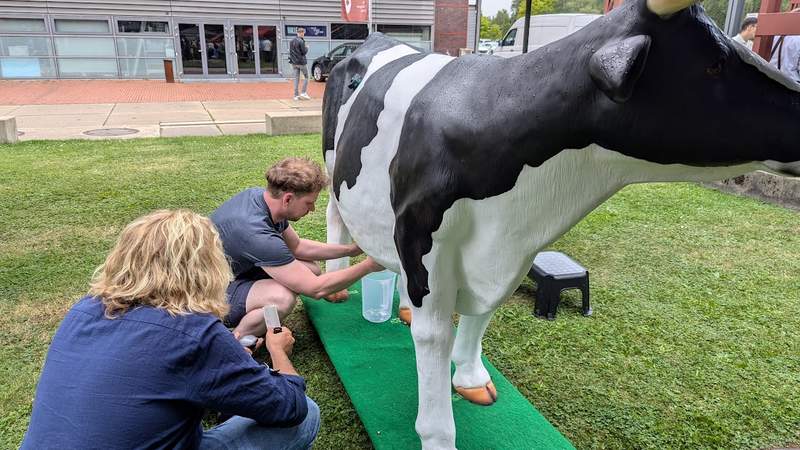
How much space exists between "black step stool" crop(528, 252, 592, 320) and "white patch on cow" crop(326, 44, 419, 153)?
1.70 m

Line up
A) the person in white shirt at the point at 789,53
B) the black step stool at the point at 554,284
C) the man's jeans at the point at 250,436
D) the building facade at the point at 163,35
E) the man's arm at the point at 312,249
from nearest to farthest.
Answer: the man's jeans at the point at 250,436
the man's arm at the point at 312,249
the black step stool at the point at 554,284
the person in white shirt at the point at 789,53
the building facade at the point at 163,35

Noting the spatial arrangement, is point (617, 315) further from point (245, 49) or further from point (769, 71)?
point (245, 49)

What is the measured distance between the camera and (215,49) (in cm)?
2034

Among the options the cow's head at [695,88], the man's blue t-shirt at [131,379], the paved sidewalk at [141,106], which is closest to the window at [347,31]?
the paved sidewalk at [141,106]

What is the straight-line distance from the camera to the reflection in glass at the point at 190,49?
19781mm

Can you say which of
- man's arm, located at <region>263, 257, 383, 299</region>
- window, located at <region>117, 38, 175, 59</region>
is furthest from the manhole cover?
window, located at <region>117, 38, 175, 59</region>

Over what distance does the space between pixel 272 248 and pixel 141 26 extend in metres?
19.6

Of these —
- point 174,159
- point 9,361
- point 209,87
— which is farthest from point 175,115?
point 9,361

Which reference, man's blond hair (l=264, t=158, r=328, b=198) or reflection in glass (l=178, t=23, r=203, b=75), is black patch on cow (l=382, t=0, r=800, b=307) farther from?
reflection in glass (l=178, t=23, r=203, b=75)

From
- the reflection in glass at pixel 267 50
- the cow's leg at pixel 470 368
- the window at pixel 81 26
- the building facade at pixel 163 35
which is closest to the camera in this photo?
the cow's leg at pixel 470 368

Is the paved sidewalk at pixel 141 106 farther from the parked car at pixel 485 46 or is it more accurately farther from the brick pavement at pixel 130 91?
the parked car at pixel 485 46

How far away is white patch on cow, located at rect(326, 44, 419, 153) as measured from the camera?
2.49 metres

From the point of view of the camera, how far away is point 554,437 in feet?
8.07

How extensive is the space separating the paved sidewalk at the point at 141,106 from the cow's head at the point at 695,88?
377 inches
